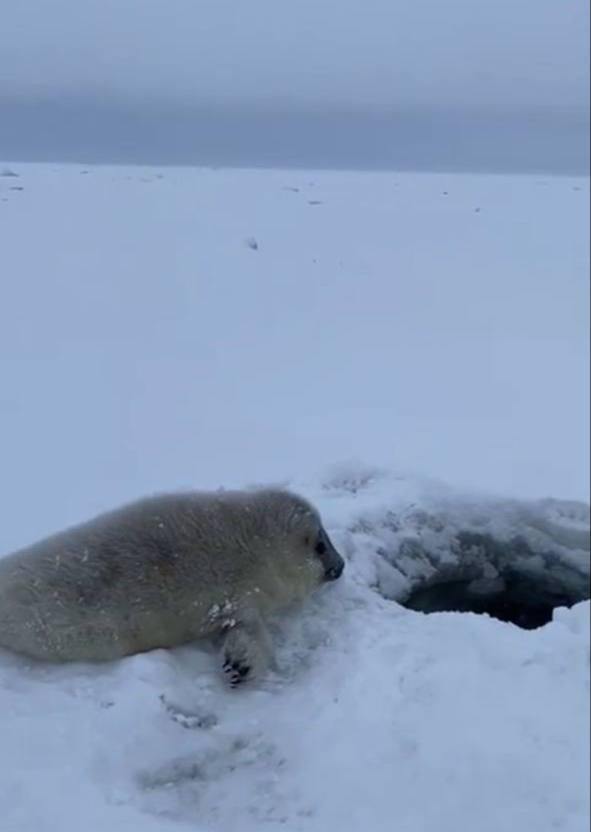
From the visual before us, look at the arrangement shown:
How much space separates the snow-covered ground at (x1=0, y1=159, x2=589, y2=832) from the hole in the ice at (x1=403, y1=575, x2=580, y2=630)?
6 cm

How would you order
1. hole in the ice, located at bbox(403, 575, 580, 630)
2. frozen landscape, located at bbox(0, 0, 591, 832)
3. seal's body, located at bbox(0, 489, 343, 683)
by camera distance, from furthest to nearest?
hole in the ice, located at bbox(403, 575, 580, 630) < seal's body, located at bbox(0, 489, 343, 683) < frozen landscape, located at bbox(0, 0, 591, 832)

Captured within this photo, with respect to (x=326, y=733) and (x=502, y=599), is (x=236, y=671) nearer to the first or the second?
(x=326, y=733)

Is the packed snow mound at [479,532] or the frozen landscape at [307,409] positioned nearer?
the frozen landscape at [307,409]

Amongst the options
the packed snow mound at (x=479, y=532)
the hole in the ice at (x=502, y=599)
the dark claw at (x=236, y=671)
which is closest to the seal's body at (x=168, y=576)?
the dark claw at (x=236, y=671)

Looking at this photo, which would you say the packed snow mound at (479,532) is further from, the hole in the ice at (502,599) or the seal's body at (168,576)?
the seal's body at (168,576)

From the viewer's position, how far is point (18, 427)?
2.06m

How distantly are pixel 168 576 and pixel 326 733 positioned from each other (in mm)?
582

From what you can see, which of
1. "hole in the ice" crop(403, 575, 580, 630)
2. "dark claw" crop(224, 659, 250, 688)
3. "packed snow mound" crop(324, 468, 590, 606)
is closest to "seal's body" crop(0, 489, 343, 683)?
"dark claw" crop(224, 659, 250, 688)

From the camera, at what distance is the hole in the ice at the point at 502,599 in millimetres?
3186

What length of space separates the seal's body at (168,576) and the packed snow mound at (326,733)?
2.3 inches

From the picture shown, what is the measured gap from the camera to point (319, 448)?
10.7 feet

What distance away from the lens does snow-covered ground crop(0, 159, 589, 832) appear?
180cm

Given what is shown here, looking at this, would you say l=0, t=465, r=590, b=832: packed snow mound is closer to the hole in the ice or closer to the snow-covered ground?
the snow-covered ground

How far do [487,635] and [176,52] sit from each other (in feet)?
4.78
